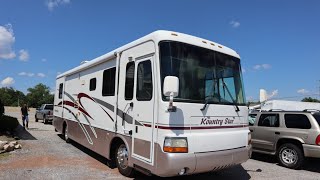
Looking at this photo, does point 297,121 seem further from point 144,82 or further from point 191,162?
point 144,82

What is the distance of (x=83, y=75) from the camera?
10.8 m

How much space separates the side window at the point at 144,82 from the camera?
637 cm

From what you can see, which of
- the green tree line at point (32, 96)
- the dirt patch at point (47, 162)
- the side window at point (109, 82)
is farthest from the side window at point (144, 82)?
the green tree line at point (32, 96)

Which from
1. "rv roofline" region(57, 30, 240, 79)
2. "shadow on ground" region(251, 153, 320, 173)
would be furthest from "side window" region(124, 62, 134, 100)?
"shadow on ground" region(251, 153, 320, 173)

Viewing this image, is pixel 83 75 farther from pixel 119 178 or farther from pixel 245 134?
pixel 245 134

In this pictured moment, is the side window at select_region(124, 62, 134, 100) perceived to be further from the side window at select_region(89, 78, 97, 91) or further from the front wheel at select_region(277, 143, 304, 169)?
the front wheel at select_region(277, 143, 304, 169)

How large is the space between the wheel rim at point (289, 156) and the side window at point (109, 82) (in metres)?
5.54

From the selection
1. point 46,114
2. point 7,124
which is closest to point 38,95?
point 46,114

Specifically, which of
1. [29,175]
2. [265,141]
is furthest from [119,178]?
[265,141]

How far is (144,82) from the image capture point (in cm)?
658

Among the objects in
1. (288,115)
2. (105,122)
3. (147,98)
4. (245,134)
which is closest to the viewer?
(147,98)

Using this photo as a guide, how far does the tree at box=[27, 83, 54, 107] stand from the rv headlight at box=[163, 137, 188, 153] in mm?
122107

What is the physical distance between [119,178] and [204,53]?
138 inches

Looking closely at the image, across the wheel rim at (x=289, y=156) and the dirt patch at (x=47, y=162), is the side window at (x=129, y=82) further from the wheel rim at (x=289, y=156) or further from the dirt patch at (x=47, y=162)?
the wheel rim at (x=289, y=156)
